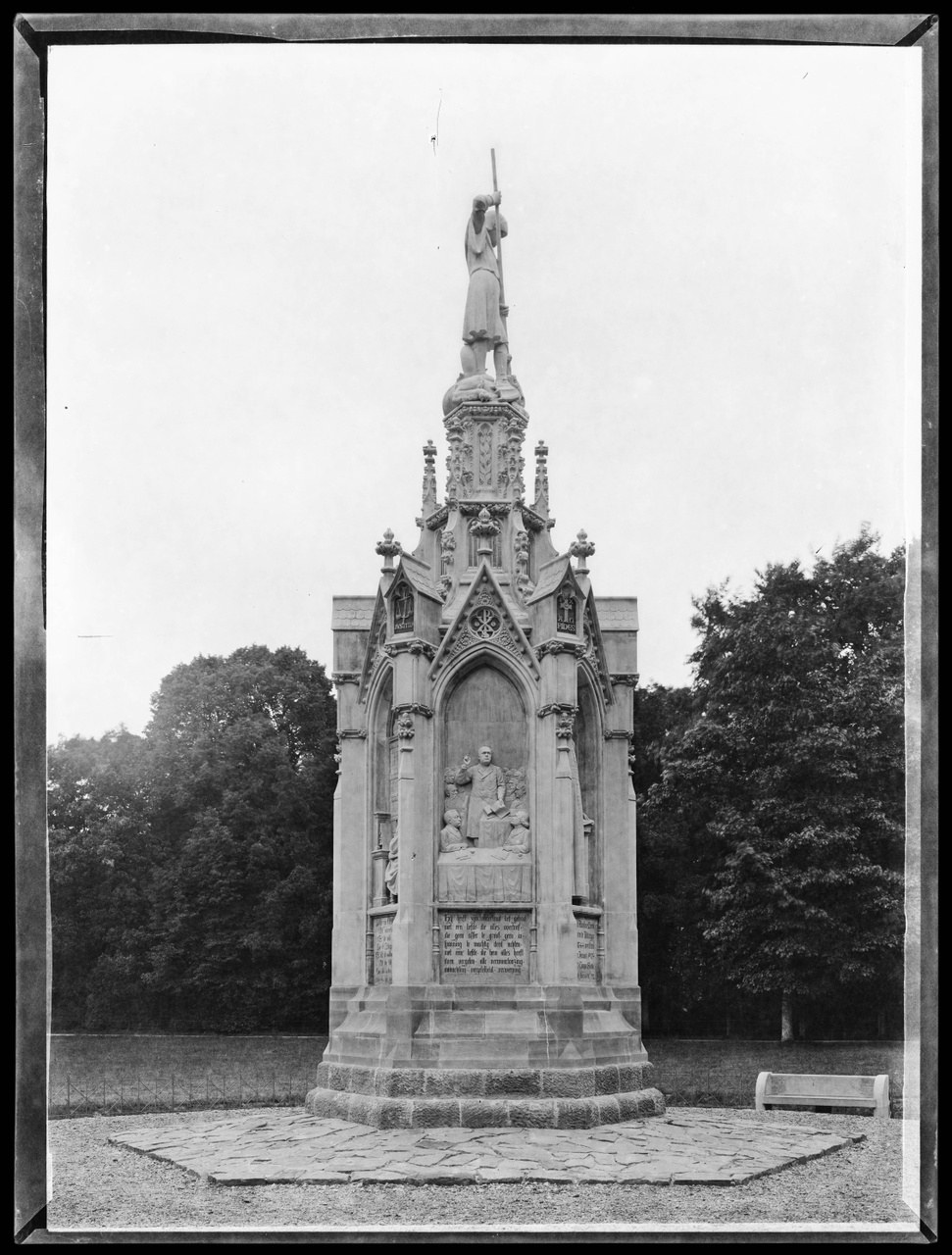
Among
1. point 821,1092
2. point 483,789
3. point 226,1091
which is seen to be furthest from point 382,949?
point 226,1091

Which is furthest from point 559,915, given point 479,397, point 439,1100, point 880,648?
point 880,648

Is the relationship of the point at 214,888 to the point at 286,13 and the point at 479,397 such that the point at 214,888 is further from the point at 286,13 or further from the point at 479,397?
the point at 286,13

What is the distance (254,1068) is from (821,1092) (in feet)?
47.1

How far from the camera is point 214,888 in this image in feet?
115

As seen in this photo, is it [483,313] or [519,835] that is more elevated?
[483,313]

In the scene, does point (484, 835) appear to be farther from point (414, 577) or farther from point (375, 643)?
point (414, 577)

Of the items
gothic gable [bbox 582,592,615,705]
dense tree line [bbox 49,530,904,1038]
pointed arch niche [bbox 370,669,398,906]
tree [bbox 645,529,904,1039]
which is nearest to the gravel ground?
pointed arch niche [bbox 370,669,398,906]

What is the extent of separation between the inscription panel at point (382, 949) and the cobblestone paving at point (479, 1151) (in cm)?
182

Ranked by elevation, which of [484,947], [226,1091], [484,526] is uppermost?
[484,526]

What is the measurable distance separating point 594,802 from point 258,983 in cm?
1955

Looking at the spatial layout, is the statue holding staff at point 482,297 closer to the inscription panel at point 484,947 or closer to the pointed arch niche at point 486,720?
the pointed arch niche at point 486,720

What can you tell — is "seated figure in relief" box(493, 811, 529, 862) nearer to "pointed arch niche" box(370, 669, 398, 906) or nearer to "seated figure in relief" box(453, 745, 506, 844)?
"seated figure in relief" box(453, 745, 506, 844)

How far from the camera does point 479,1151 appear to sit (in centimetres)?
1273

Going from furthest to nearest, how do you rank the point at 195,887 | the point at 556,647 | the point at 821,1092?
1. the point at 195,887
2. the point at 821,1092
3. the point at 556,647
